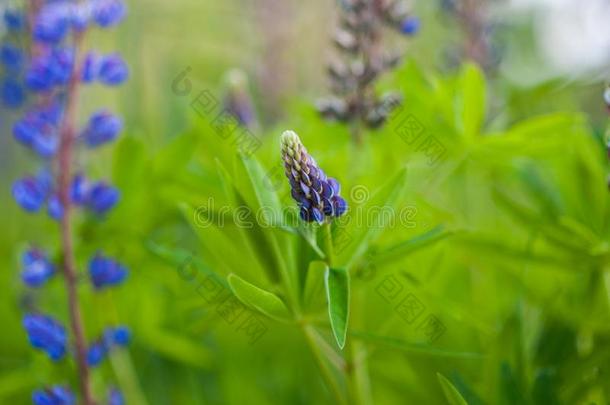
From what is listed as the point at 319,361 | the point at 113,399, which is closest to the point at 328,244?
the point at 319,361

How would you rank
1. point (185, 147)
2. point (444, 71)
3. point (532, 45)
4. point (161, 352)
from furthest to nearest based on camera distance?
point (532, 45) < point (444, 71) < point (161, 352) < point (185, 147)

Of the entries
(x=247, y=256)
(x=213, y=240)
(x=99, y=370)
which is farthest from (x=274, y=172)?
(x=99, y=370)

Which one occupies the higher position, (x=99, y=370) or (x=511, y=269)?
(x=99, y=370)

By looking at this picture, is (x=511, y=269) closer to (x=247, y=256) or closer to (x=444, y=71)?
(x=247, y=256)

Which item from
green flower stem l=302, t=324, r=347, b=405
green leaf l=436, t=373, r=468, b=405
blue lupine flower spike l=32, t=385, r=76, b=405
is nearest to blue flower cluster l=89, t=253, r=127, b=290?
blue lupine flower spike l=32, t=385, r=76, b=405

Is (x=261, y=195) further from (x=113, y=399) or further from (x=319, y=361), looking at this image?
(x=113, y=399)

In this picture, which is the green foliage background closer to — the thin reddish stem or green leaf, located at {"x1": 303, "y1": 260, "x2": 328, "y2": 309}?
green leaf, located at {"x1": 303, "y1": 260, "x2": 328, "y2": 309}
